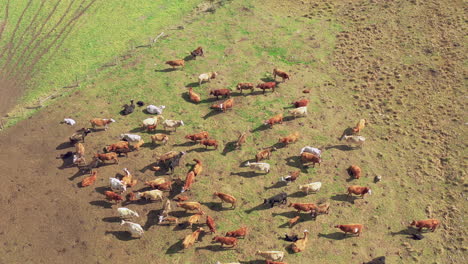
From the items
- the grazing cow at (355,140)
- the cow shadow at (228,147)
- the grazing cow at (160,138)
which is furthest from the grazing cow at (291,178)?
the grazing cow at (160,138)

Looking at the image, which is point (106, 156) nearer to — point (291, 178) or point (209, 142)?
point (209, 142)

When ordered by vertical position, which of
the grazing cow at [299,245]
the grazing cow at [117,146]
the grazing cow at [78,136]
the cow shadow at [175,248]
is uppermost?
the grazing cow at [78,136]

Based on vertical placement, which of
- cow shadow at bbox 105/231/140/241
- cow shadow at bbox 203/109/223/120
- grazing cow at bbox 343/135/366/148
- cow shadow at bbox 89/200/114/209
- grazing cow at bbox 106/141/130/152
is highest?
grazing cow at bbox 106/141/130/152

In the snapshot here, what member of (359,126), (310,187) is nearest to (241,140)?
(310,187)

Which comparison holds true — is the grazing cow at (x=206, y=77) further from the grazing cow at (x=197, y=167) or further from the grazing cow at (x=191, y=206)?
the grazing cow at (x=191, y=206)

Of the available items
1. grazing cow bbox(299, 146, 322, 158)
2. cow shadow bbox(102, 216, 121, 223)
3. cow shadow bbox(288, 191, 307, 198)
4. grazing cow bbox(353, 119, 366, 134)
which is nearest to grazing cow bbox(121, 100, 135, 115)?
cow shadow bbox(102, 216, 121, 223)

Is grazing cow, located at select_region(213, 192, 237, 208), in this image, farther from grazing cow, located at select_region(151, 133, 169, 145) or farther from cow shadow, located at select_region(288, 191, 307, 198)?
grazing cow, located at select_region(151, 133, 169, 145)

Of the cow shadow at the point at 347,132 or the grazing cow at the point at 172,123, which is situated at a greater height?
the grazing cow at the point at 172,123

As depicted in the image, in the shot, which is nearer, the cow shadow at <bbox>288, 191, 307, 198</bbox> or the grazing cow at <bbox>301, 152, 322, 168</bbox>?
the cow shadow at <bbox>288, 191, 307, 198</bbox>
